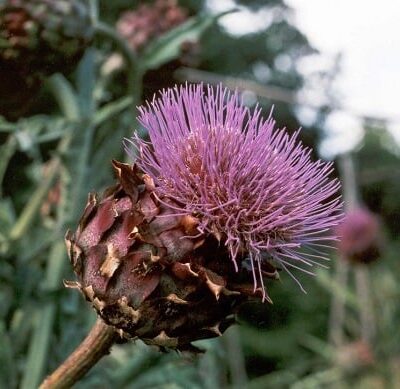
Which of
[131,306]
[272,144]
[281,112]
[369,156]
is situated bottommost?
[369,156]

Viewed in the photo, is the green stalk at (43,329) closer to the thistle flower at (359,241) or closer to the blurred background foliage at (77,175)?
the blurred background foliage at (77,175)

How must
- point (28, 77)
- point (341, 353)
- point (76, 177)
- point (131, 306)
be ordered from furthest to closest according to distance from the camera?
1. point (341, 353)
2. point (76, 177)
3. point (28, 77)
4. point (131, 306)

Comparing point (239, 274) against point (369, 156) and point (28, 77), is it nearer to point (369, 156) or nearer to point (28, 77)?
point (28, 77)

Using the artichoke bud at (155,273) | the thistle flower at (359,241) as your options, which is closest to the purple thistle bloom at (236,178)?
the artichoke bud at (155,273)

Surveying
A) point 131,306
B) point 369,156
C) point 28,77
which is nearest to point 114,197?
point 131,306

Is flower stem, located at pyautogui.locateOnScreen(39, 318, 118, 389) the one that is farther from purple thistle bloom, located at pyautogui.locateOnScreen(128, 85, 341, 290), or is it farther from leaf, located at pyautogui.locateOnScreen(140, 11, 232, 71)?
leaf, located at pyautogui.locateOnScreen(140, 11, 232, 71)

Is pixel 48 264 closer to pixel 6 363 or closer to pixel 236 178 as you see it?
pixel 6 363
